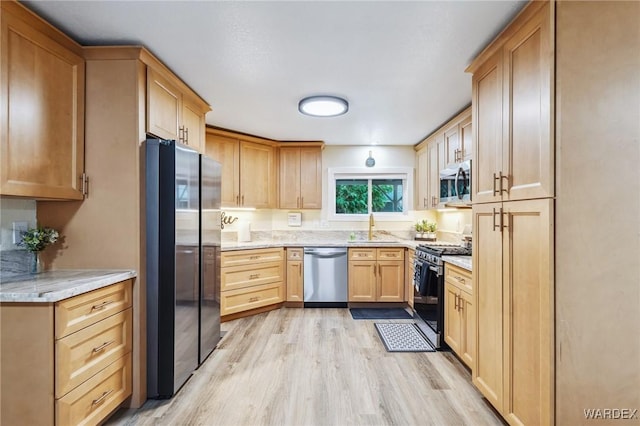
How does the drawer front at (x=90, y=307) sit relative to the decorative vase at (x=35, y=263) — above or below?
below

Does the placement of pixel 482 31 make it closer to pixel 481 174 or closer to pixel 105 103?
pixel 481 174

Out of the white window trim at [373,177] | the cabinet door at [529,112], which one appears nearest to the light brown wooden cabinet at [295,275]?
the white window trim at [373,177]

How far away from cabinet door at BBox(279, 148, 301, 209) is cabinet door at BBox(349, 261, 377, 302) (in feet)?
4.13

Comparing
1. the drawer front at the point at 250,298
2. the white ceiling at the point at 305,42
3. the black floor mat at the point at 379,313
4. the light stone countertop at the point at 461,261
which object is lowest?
the black floor mat at the point at 379,313

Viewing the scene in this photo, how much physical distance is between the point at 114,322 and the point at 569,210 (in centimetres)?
252

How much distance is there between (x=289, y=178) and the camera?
4.72m

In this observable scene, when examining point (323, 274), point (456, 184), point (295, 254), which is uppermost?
point (456, 184)

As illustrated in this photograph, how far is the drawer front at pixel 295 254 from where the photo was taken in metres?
4.30

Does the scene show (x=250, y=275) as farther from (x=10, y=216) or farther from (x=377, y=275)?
(x=10, y=216)

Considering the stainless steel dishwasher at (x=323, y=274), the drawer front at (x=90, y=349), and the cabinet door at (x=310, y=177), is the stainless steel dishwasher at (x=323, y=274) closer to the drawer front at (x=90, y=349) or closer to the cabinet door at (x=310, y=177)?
the cabinet door at (x=310, y=177)

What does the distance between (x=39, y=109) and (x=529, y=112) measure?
265 cm

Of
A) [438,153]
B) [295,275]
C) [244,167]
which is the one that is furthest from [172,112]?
[438,153]

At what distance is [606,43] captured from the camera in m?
1.43

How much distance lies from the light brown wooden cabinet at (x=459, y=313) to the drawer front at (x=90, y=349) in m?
2.34
